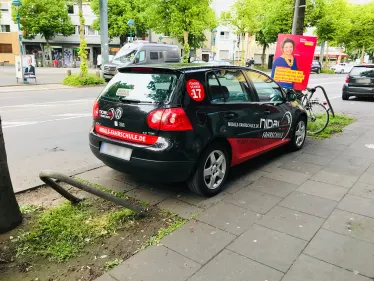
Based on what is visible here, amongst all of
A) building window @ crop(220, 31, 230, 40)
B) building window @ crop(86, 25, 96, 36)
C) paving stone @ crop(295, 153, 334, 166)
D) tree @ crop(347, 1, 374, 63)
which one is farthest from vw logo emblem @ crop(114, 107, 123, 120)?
building window @ crop(220, 31, 230, 40)

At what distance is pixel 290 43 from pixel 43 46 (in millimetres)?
46253

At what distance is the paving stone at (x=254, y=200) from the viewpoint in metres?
3.93

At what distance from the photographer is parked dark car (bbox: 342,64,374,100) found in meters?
14.1

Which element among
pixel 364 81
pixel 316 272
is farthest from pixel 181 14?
pixel 316 272

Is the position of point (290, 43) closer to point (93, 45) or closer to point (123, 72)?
point (123, 72)

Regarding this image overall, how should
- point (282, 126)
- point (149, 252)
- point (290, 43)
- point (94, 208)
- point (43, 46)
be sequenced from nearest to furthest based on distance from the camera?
point (149, 252) → point (94, 208) → point (282, 126) → point (290, 43) → point (43, 46)

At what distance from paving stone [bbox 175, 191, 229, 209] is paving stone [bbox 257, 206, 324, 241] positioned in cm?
65

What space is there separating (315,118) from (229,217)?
545 centimetres

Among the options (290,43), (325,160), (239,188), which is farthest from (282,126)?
(290,43)

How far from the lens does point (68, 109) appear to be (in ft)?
36.0

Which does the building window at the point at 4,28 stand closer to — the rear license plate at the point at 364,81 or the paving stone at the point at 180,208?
the rear license plate at the point at 364,81

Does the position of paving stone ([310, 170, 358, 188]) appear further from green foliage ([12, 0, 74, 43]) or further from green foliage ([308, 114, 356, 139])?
green foliage ([12, 0, 74, 43])

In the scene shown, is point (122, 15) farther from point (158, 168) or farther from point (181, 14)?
point (158, 168)

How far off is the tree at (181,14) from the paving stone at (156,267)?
2508 centimetres
